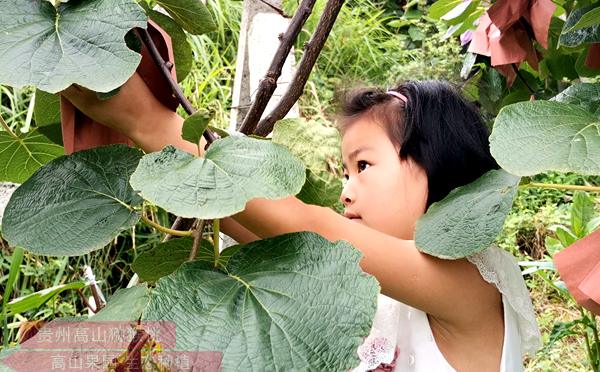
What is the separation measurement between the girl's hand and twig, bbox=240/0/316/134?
5 centimetres

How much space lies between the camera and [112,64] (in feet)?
1.60

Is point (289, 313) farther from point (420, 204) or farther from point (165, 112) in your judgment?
point (420, 204)

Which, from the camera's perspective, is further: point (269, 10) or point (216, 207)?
point (269, 10)

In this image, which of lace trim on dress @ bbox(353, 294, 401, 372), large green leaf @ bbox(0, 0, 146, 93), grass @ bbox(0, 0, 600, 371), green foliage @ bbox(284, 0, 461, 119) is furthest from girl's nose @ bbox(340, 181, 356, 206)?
green foliage @ bbox(284, 0, 461, 119)

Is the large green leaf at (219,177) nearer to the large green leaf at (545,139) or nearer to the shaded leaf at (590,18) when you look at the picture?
the large green leaf at (545,139)

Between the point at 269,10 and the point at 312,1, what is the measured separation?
3.00 feet

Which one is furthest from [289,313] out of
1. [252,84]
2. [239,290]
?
[252,84]

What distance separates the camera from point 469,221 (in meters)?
0.69

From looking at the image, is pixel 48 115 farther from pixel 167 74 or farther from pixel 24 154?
pixel 167 74

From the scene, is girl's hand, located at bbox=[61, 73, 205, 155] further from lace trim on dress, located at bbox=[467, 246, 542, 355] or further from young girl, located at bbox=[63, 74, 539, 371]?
lace trim on dress, located at bbox=[467, 246, 542, 355]

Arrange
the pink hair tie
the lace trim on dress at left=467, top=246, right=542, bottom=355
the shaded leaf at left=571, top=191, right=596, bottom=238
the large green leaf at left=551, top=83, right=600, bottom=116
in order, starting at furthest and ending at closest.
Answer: the shaded leaf at left=571, top=191, right=596, bottom=238, the pink hair tie, the lace trim on dress at left=467, top=246, right=542, bottom=355, the large green leaf at left=551, top=83, right=600, bottom=116

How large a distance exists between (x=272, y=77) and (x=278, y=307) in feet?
0.77

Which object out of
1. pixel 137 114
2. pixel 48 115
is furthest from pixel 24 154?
pixel 137 114

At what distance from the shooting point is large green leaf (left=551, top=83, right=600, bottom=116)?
2.51 feet
